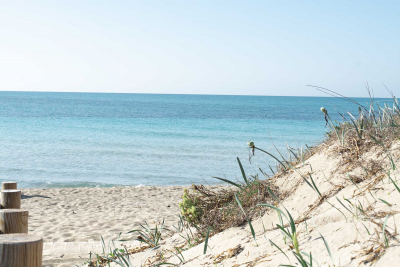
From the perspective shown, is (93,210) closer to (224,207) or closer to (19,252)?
(224,207)

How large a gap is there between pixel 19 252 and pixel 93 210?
22.0 feet

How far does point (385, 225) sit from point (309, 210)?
0.92 m

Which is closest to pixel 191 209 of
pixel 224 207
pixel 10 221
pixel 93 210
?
pixel 224 207

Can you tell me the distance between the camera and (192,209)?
3.29 m

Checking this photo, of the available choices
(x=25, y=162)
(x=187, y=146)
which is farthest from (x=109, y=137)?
(x=25, y=162)

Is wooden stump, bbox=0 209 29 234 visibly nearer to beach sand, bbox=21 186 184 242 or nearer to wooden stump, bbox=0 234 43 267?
wooden stump, bbox=0 234 43 267

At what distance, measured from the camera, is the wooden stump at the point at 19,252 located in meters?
1.62

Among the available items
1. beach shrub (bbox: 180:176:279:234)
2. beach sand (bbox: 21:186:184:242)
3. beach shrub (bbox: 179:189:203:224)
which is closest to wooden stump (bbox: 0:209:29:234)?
beach shrub (bbox: 180:176:279:234)

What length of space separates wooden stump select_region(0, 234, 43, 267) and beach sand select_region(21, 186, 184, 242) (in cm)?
402

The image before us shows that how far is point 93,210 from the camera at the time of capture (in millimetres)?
8008

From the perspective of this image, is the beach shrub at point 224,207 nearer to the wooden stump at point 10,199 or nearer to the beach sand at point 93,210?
the wooden stump at point 10,199

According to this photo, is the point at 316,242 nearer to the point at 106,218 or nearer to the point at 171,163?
the point at 106,218

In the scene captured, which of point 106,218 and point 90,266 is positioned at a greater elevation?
point 90,266

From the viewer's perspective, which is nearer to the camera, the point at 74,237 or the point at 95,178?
the point at 74,237
